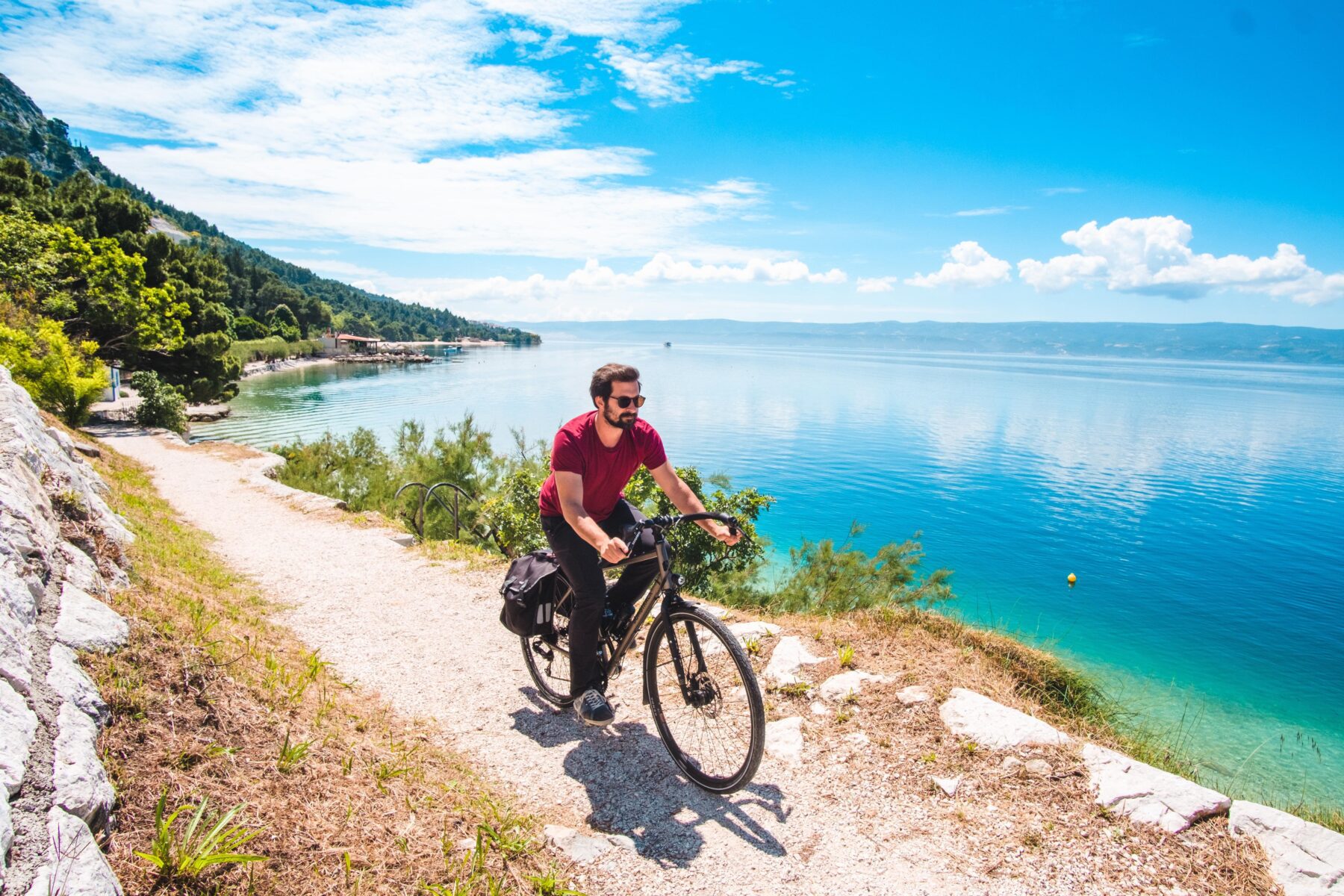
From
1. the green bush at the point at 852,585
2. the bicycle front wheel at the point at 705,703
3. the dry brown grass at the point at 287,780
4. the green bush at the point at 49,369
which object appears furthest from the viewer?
the green bush at the point at 49,369

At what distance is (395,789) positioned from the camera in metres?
3.67

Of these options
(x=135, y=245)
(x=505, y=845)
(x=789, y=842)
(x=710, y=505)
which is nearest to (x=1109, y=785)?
(x=789, y=842)

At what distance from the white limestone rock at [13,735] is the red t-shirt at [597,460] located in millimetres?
2503

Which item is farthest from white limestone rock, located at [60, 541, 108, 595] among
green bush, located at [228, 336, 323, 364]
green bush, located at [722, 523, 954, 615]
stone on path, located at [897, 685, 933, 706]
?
green bush, located at [228, 336, 323, 364]

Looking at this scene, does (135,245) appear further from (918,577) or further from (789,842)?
(789,842)

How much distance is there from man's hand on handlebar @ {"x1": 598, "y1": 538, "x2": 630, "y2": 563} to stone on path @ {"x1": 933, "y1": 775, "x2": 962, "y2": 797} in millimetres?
2435

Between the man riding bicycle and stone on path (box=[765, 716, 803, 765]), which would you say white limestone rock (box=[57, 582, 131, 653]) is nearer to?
the man riding bicycle

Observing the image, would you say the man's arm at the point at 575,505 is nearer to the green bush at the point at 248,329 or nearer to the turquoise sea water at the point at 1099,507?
the turquoise sea water at the point at 1099,507

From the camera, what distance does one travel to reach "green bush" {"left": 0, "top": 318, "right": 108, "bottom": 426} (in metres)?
18.6

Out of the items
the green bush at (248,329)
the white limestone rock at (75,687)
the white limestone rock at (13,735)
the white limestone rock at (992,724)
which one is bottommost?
the white limestone rock at (992,724)

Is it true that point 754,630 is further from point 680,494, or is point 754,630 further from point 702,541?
point 702,541

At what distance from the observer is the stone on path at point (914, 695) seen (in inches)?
194

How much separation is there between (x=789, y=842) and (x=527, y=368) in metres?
134

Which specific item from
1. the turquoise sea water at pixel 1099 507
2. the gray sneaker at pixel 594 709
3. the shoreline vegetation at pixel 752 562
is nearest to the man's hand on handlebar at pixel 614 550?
the gray sneaker at pixel 594 709
